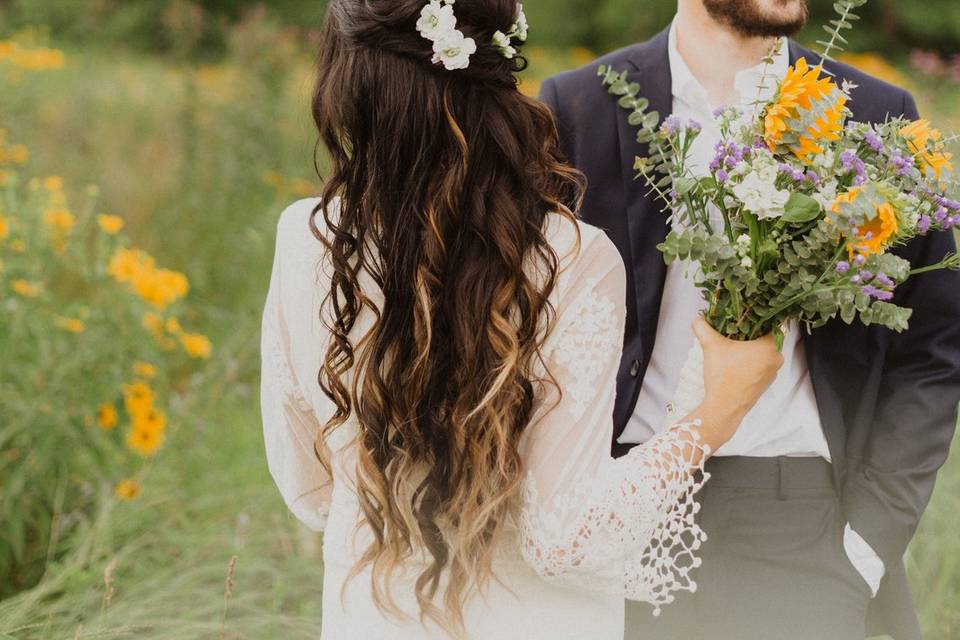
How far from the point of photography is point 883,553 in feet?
8.05

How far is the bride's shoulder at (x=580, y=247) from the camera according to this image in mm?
1723

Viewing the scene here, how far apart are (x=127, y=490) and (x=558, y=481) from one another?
7.09 feet

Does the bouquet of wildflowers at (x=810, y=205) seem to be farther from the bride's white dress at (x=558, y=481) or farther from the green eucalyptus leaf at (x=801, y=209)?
the bride's white dress at (x=558, y=481)

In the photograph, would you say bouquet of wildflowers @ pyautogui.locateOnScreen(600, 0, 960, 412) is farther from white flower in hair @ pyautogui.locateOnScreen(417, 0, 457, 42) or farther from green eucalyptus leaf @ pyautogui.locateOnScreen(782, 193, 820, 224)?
white flower in hair @ pyautogui.locateOnScreen(417, 0, 457, 42)

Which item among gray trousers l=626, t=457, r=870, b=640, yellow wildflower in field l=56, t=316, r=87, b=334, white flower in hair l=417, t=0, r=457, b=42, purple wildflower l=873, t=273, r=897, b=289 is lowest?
yellow wildflower in field l=56, t=316, r=87, b=334

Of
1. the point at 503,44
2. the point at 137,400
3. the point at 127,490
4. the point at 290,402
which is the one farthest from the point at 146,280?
the point at 503,44

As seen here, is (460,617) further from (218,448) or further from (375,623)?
(218,448)

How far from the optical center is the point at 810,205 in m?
1.76

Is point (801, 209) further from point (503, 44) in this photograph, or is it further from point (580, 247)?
point (503, 44)

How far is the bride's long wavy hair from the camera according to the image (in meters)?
1.71

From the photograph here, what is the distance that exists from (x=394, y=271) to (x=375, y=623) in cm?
60

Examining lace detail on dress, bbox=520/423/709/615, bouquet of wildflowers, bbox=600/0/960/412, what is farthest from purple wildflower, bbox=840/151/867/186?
lace detail on dress, bbox=520/423/709/615

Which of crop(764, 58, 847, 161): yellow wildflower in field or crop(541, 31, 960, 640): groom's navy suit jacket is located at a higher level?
crop(764, 58, 847, 161): yellow wildflower in field

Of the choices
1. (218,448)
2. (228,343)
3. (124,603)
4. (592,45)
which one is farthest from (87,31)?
(592,45)
